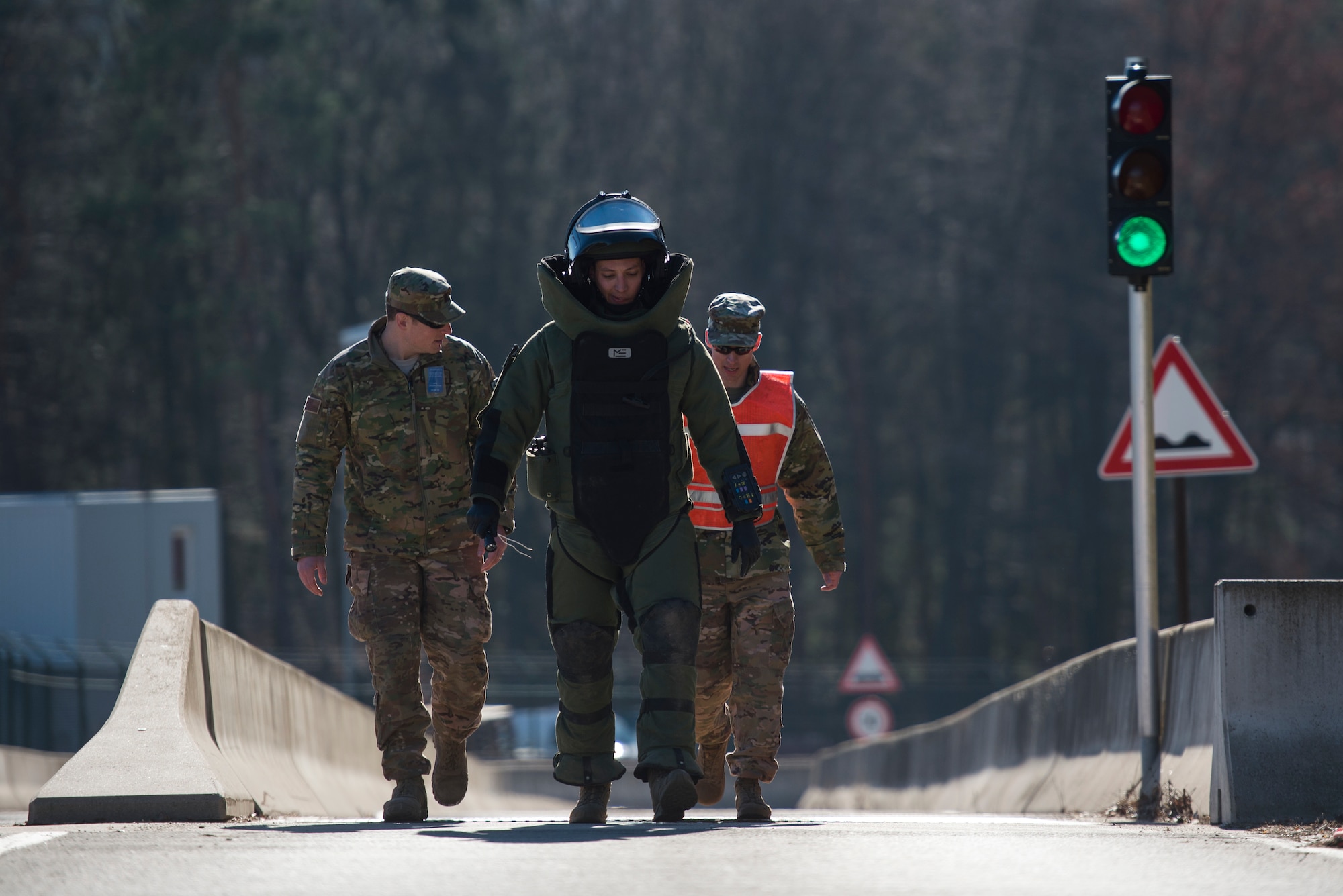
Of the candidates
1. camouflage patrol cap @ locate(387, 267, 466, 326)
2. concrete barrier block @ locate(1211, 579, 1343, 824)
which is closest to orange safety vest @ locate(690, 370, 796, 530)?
camouflage patrol cap @ locate(387, 267, 466, 326)

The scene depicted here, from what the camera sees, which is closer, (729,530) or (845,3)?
(729,530)

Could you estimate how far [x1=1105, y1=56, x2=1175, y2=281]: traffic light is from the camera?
29.6ft

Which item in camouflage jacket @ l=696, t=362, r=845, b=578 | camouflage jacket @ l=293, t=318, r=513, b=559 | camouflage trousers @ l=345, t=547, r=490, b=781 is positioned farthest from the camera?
camouflage jacket @ l=696, t=362, r=845, b=578

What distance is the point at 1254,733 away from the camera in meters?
7.51

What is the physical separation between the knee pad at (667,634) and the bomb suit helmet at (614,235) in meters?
1.27

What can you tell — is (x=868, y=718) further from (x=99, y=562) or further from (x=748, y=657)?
(x=748, y=657)

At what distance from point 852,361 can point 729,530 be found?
4906cm

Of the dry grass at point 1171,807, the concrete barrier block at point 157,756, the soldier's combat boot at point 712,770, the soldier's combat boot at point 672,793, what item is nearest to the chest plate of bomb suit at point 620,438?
the soldier's combat boot at point 672,793

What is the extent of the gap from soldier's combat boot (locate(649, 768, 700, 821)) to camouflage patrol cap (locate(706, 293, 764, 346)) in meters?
2.55

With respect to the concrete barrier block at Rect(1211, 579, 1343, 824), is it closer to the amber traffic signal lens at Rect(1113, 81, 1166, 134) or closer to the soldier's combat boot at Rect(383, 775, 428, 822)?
the amber traffic signal lens at Rect(1113, 81, 1166, 134)

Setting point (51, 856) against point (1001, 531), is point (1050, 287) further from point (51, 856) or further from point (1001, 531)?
point (51, 856)

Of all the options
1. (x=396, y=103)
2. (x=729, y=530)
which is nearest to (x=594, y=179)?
(x=396, y=103)

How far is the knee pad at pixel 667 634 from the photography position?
23.8 ft

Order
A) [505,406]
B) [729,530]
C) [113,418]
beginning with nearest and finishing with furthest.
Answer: [505,406], [729,530], [113,418]
